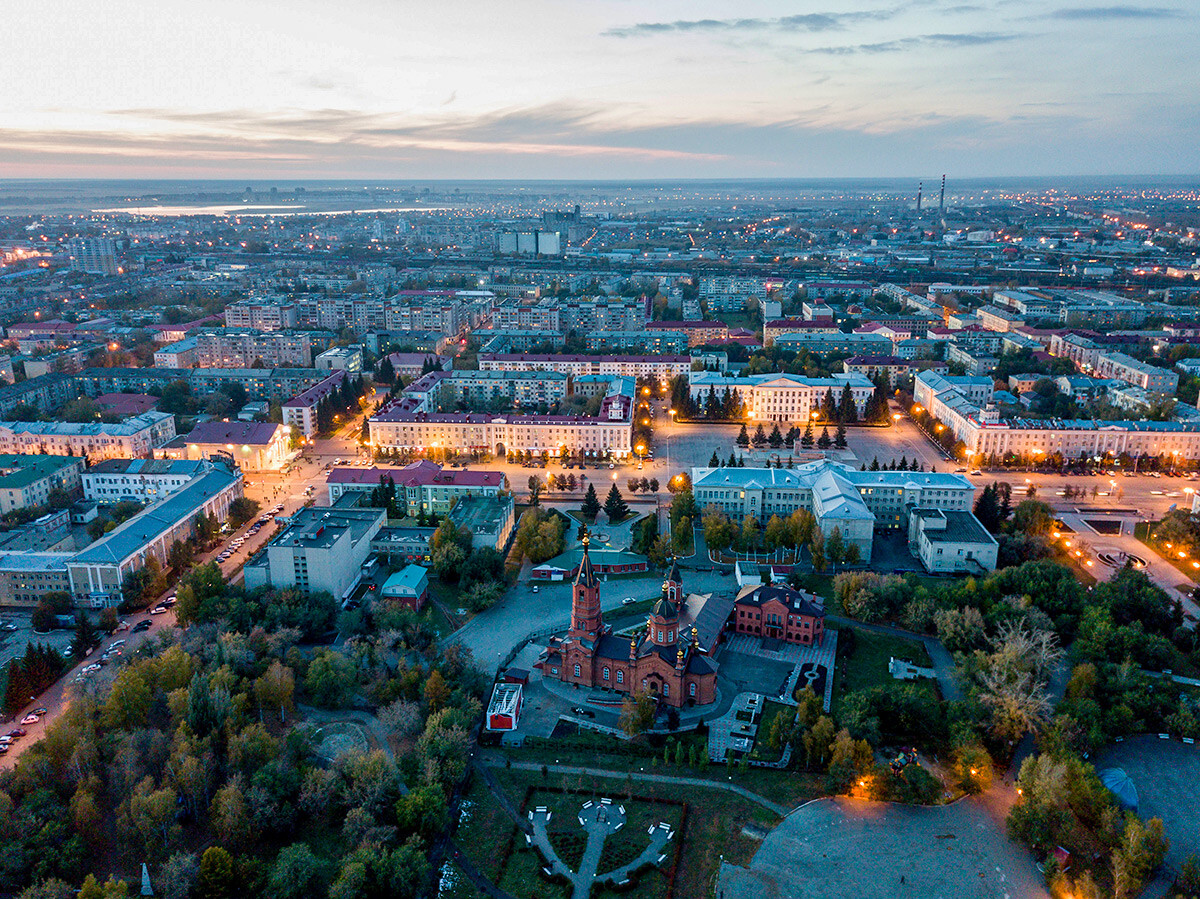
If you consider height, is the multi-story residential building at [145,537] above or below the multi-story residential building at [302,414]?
below

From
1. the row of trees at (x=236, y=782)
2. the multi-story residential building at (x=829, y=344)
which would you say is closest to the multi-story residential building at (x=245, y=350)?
the multi-story residential building at (x=829, y=344)

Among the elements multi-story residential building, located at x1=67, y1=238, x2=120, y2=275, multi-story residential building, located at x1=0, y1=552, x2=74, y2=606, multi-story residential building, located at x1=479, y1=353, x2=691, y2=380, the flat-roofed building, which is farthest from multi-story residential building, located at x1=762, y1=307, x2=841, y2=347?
multi-story residential building, located at x1=67, y1=238, x2=120, y2=275

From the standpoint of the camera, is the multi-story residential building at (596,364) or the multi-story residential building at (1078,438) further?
the multi-story residential building at (596,364)

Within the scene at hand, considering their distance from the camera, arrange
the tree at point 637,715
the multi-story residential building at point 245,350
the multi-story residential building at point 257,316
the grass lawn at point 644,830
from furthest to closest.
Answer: the multi-story residential building at point 257,316, the multi-story residential building at point 245,350, the tree at point 637,715, the grass lawn at point 644,830

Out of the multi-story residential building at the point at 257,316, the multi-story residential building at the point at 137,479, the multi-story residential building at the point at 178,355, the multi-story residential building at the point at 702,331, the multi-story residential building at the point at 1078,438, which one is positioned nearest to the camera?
the multi-story residential building at the point at 137,479

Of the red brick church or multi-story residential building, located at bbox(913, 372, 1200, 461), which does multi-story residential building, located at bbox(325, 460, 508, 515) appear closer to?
the red brick church

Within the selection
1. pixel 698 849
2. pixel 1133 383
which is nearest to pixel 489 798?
pixel 698 849

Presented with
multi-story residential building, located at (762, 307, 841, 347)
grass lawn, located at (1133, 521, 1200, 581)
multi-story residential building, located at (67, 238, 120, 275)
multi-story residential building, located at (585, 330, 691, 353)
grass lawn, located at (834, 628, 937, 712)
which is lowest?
grass lawn, located at (834, 628, 937, 712)

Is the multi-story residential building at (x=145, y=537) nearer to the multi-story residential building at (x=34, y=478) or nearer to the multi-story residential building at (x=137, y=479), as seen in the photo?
the multi-story residential building at (x=137, y=479)
